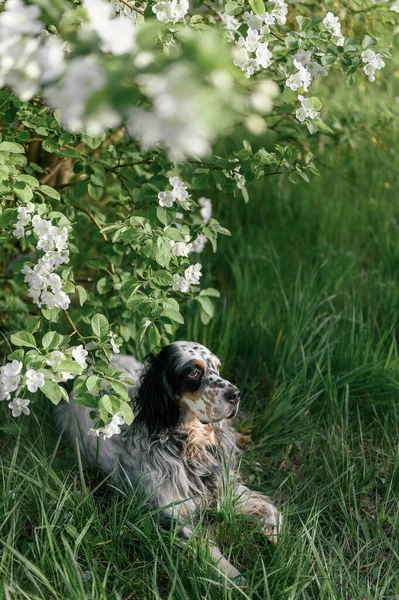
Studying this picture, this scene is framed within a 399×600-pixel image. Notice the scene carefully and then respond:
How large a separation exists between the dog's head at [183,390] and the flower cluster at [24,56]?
1.55 m

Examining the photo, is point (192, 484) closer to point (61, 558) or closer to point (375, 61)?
point (61, 558)

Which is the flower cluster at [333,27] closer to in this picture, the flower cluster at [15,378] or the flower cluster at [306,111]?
the flower cluster at [306,111]

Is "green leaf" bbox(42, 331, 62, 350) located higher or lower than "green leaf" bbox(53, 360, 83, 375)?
lower

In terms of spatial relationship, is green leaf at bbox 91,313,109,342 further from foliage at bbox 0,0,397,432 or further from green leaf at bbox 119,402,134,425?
green leaf at bbox 119,402,134,425

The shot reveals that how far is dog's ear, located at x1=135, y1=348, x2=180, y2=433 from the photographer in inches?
99.9

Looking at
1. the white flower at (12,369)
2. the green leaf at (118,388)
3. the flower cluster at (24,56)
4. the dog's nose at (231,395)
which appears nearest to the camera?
the flower cluster at (24,56)

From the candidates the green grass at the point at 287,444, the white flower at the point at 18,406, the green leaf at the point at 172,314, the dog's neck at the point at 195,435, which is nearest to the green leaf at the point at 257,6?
the green leaf at the point at 172,314

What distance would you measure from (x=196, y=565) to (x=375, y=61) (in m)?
1.69

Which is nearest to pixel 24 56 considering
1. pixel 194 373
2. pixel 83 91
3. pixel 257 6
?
pixel 83 91

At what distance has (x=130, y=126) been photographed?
3.49ft

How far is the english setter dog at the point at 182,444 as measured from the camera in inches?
97.4

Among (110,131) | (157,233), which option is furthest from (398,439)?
(110,131)

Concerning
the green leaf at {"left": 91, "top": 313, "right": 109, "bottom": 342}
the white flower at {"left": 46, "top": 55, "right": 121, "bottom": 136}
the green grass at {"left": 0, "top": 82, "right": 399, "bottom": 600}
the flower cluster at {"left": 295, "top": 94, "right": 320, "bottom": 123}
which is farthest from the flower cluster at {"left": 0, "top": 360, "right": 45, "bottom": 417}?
the flower cluster at {"left": 295, "top": 94, "right": 320, "bottom": 123}

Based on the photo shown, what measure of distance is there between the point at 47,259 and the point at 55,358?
0.37 m
